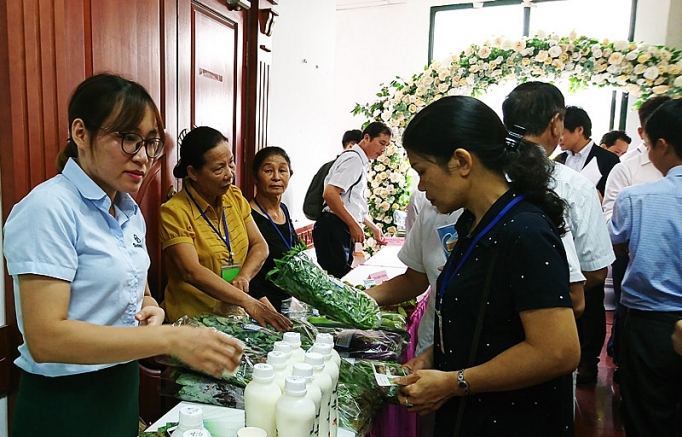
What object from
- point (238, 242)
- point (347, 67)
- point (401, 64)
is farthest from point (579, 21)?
point (238, 242)

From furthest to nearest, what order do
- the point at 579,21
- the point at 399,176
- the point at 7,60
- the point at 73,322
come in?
the point at 579,21
the point at 399,176
the point at 7,60
the point at 73,322

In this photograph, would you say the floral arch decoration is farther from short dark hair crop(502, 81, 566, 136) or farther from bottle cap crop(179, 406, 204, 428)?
bottle cap crop(179, 406, 204, 428)

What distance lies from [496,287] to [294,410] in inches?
20.6

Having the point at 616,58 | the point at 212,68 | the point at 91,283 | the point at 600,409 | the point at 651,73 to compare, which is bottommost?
the point at 600,409

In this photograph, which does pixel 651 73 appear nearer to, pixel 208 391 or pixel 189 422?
pixel 208 391

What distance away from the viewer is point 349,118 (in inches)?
296

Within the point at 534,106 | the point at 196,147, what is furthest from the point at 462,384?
the point at 196,147

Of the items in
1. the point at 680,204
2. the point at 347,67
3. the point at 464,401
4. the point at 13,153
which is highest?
the point at 347,67

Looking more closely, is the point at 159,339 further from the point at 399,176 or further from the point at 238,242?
the point at 399,176

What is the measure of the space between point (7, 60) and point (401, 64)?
638cm

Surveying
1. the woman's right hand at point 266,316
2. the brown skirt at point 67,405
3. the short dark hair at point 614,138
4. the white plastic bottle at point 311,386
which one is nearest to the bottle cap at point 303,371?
the white plastic bottle at point 311,386

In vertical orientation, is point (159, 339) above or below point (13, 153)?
below

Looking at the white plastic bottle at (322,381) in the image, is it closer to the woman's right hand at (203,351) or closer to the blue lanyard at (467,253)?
the woman's right hand at (203,351)

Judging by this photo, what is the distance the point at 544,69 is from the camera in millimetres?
4465
